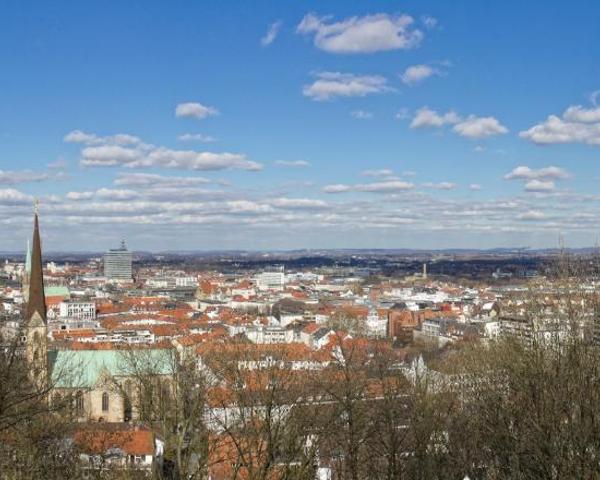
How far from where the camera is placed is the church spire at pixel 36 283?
41.0m

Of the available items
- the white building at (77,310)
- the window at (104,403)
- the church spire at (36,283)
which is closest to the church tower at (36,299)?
the church spire at (36,283)

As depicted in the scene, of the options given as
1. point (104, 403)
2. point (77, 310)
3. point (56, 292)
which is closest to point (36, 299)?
point (104, 403)

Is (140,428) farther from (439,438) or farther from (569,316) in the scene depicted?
(569,316)

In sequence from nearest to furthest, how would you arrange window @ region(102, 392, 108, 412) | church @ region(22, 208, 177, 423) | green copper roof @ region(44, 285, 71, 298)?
church @ region(22, 208, 177, 423) < window @ region(102, 392, 108, 412) < green copper roof @ region(44, 285, 71, 298)

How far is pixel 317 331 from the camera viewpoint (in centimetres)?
8781

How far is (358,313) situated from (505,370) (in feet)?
307

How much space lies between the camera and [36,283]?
4284 centimetres

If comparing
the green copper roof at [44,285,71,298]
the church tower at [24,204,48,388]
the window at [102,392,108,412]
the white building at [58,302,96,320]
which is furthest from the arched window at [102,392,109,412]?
the green copper roof at [44,285,71,298]

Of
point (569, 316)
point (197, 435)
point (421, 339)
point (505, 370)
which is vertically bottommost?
point (421, 339)

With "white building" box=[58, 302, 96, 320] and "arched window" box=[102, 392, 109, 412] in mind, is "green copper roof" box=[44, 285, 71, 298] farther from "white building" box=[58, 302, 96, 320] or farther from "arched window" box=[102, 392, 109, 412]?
"arched window" box=[102, 392, 109, 412]

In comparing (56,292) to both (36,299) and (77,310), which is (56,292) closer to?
(77,310)

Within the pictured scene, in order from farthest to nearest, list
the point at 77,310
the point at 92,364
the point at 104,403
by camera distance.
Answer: the point at 77,310 < the point at 92,364 < the point at 104,403

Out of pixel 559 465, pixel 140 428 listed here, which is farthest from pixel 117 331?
pixel 559 465

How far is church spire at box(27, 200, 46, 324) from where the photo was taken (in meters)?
41.0
